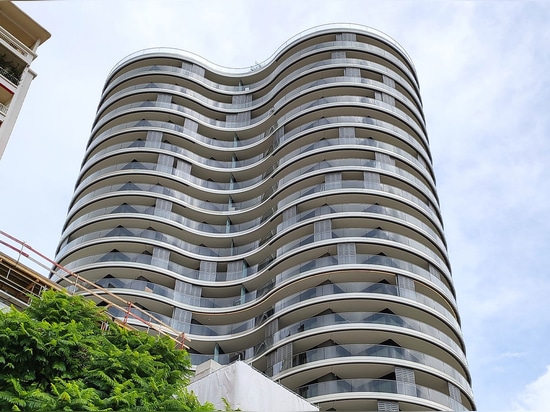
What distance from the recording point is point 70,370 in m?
19.7

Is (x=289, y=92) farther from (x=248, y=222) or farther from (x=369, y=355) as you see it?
(x=369, y=355)

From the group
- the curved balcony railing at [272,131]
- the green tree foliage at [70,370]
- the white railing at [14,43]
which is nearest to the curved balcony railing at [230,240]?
the curved balcony railing at [272,131]

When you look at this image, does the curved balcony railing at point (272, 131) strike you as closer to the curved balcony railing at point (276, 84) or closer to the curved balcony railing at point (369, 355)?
the curved balcony railing at point (276, 84)

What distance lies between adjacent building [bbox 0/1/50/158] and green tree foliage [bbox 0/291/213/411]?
559cm

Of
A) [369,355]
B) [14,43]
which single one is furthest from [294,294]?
[14,43]

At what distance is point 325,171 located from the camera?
57156 mm

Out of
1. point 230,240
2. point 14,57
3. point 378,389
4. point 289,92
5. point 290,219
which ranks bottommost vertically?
point 378,389

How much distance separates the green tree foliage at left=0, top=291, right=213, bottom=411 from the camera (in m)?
17.1

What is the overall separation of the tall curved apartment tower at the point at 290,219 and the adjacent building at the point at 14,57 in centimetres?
2862

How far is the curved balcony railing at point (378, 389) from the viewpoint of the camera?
43.8 meters

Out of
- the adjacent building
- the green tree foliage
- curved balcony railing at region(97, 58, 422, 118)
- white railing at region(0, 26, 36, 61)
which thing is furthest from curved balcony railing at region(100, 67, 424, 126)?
the green tree foliage

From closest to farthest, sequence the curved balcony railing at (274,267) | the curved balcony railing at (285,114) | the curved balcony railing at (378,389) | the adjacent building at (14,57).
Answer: the adjacent building at (14,57) → the curved balcony railing at (378,389) → the curved balcony railing at (274,267) → the curved balcony railing at (285,114)

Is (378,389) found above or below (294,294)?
below

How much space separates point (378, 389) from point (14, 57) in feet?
101
